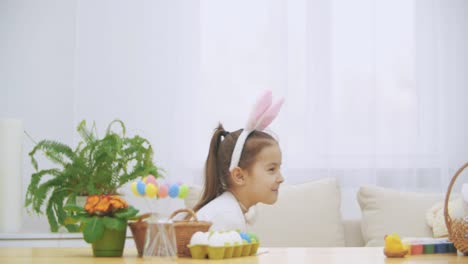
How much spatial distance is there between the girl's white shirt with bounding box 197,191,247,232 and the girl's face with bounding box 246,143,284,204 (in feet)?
0.40

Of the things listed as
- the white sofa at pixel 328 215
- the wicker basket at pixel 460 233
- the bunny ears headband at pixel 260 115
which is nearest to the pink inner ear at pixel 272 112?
the bunny ears headband at pixel 260 115

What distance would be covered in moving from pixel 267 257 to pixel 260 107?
20.9 inches

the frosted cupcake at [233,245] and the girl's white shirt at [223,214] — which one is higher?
the frosted cupcake at [233,245]

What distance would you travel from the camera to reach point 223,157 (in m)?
2.55

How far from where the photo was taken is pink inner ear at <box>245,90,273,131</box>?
202cm

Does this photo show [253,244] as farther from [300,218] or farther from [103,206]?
[300,218]

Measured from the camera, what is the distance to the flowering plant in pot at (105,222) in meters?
1.62

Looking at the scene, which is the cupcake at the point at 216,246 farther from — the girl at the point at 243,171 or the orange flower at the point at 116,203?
the girl at the point at 243,171

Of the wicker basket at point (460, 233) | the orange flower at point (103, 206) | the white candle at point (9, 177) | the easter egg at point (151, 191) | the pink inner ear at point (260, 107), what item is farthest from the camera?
the white candle at point (9, 177)

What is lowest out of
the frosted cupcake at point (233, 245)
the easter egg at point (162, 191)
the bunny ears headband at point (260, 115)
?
the frosted cupcake at point (233, 245)

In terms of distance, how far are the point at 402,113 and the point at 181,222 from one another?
2.35 meters

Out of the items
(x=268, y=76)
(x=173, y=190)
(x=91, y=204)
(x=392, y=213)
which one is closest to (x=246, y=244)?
(x=173, y=190)

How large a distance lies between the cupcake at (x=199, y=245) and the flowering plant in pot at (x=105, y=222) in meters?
0.13

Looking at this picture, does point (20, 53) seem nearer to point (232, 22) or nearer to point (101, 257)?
point (232, 22)
